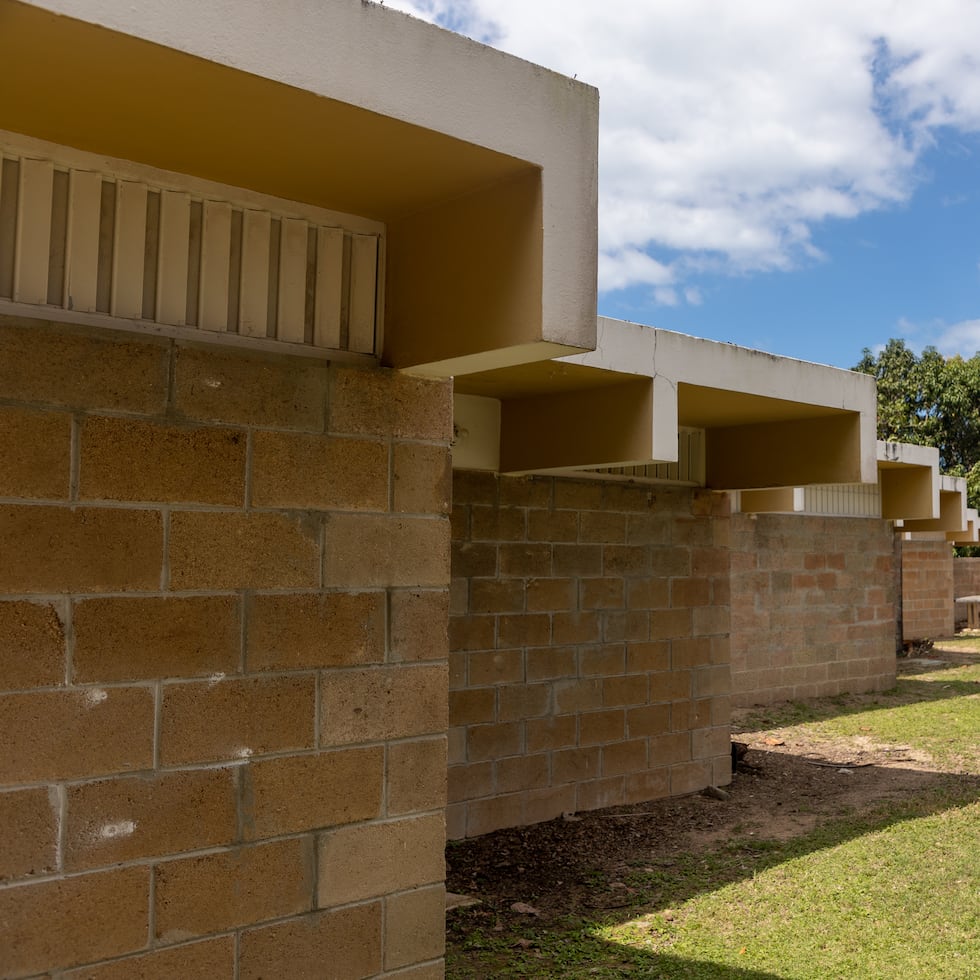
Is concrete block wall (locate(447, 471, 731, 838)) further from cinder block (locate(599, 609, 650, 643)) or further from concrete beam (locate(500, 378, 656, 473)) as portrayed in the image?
concrete beam (locate(500, 378, 656, 473))

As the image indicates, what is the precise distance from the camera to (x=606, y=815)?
8031 millimetres

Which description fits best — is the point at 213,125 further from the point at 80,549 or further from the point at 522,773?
the point at 522,773

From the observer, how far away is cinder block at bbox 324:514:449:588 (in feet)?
11.4

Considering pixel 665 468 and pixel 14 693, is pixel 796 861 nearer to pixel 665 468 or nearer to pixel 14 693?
pixel 665 468

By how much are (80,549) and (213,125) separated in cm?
122

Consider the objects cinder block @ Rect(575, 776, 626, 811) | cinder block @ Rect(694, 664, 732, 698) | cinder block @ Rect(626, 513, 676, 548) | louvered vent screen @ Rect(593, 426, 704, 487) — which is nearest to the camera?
cinder block @ Rect(575, 776, 626, 811)

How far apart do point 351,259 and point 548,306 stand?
0.90 m

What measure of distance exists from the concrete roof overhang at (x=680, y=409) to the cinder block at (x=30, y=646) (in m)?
3.39

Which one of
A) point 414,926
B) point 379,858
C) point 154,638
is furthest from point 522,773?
point 154,638

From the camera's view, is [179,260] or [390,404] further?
[390,404]

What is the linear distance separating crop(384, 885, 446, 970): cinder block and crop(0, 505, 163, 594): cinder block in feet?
4.51

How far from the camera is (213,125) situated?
113 inches

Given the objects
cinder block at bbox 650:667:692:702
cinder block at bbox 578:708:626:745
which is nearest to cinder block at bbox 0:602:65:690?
cinder block at bbox 578:708:626:745

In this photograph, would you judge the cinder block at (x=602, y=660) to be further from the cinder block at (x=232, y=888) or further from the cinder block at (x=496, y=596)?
the cinder block at (x=232, y=888)
